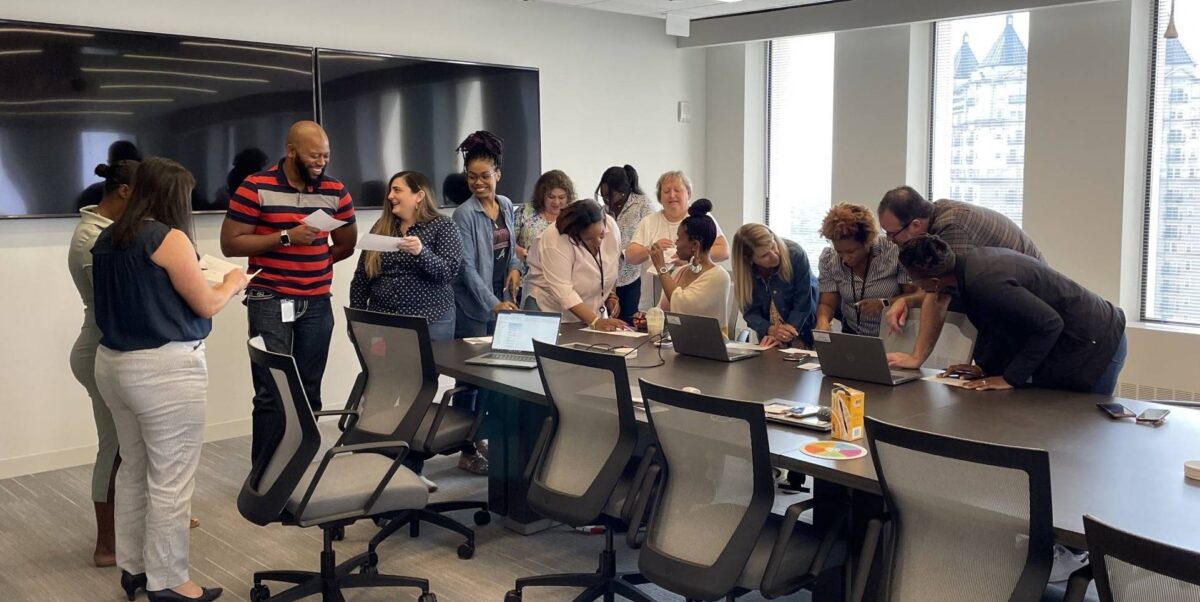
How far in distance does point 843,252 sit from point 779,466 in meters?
1.91

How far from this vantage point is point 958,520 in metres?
2.48

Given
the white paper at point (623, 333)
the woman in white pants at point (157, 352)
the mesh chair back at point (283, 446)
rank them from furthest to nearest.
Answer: the white paper at point (623, 333), the woman in white pants at point (157, 352), the mesh chair back at point (283, 446)

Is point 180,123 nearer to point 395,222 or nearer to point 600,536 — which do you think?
point 395,222

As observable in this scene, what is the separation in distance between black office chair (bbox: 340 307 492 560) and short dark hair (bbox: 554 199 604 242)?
1028 mm

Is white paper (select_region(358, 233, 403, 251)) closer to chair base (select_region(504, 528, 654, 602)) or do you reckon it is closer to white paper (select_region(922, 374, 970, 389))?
chair base (select_region(504, 528, 654, 602))

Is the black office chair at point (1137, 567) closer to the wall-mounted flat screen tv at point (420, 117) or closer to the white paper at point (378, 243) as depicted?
the white paper at point (378, 243)

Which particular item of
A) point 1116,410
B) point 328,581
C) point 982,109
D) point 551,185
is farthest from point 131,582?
point 982,109

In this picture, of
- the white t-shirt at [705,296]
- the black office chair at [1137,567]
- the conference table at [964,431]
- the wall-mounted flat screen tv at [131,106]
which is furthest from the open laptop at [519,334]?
the black office chair at [1137,567]

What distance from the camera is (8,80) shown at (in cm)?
511

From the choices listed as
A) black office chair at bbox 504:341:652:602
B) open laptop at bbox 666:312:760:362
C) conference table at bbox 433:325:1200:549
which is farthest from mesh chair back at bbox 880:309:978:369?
black office chair at bbox 504:341:652:602

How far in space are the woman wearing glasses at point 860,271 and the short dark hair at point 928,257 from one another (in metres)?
0.94

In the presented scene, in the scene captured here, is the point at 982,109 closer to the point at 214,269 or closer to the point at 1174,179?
the point at 1174,179

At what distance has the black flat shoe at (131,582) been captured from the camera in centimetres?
383

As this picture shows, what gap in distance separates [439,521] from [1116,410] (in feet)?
8.44
